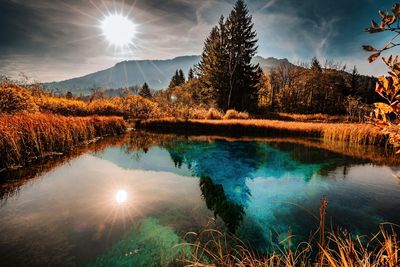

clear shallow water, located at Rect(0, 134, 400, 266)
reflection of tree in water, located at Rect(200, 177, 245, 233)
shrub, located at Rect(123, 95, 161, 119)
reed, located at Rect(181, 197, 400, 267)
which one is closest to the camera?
reed, located at Rect(181, 197, 400, 267)

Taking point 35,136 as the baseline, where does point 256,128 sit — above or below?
below

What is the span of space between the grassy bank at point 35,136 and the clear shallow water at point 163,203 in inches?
33.1

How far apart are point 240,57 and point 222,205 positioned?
26.5m

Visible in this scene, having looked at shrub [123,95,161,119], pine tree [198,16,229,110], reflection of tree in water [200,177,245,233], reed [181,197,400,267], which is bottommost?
reflection of tree in water [200,177,245,233]

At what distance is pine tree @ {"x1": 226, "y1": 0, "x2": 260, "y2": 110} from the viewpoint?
27.8m

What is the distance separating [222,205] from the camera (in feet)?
16.4

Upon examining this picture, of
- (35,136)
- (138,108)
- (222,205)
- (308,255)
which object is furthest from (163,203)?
(138,108)

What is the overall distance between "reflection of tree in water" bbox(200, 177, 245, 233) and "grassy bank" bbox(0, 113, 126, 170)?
537 centimetres

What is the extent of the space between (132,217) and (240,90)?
2679cm

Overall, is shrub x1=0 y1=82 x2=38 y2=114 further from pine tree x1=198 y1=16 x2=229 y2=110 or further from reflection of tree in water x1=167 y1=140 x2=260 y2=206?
pine tree x1=198 y1=16 x2=229 y2=110

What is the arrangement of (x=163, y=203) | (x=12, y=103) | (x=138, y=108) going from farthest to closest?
1. (x=138, y=108)
2. (x=12, y=103)
3. (x=163, y=203)

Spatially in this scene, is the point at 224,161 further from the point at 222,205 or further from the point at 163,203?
the point at 163,203

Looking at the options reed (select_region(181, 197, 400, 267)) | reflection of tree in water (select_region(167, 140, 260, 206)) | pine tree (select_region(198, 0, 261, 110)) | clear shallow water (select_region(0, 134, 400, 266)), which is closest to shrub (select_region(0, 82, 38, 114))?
clear shallow water (select_region(0, 134, 400, 266))

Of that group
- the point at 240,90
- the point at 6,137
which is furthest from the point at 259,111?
the point at 6,137
